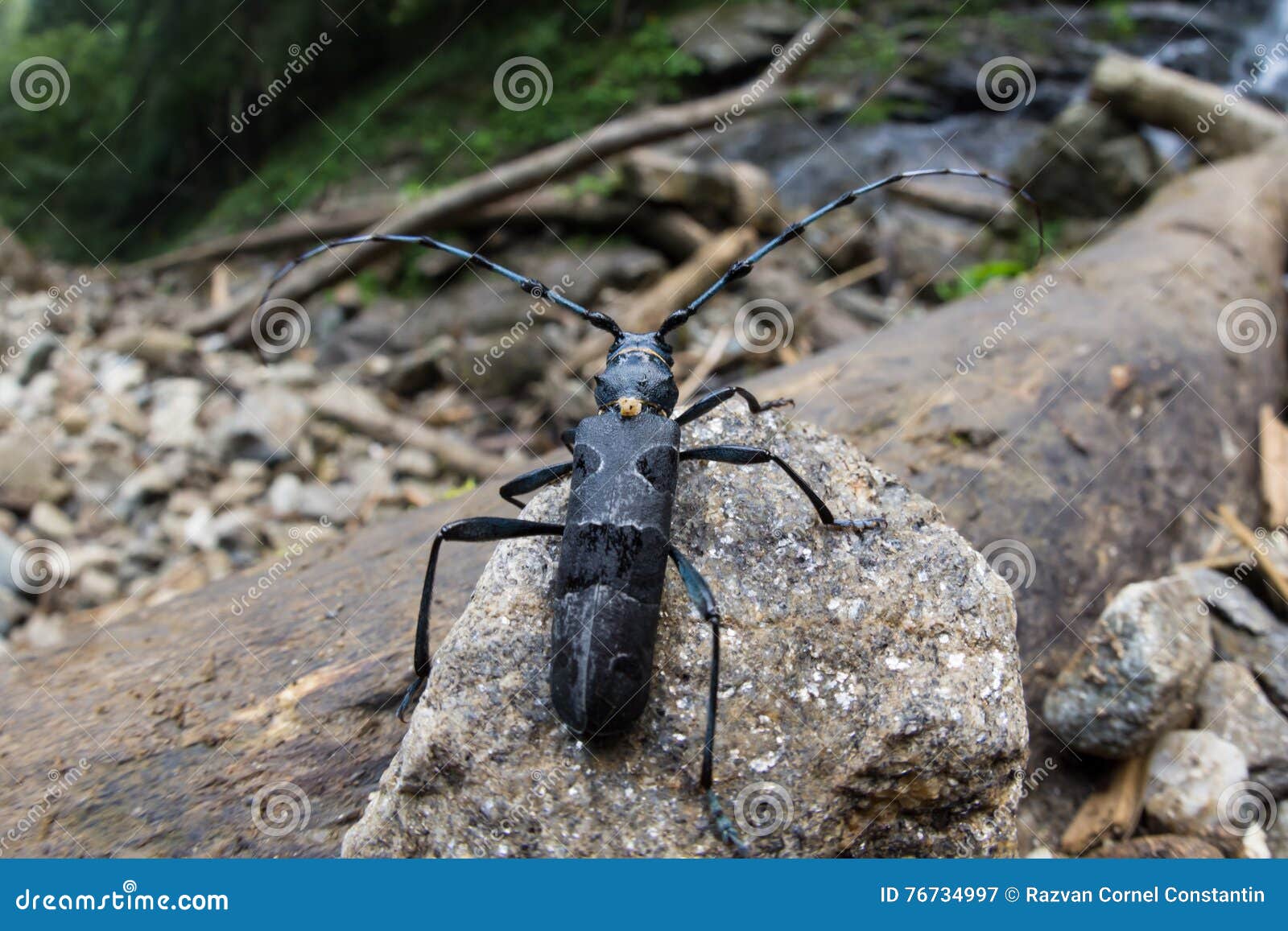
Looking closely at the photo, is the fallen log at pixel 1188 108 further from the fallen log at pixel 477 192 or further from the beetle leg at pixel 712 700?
the beetle leg at pixel 712 700

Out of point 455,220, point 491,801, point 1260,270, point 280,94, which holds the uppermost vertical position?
point 280,94

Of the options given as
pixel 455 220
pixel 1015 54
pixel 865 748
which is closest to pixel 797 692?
pixel 865 748

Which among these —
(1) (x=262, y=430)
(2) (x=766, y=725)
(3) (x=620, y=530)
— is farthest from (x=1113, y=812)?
(1) (x=262, y=430)

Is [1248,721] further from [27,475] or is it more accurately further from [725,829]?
[27,475]

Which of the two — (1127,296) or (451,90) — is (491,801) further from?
(451,90)

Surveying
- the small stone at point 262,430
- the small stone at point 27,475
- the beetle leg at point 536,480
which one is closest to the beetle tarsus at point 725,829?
the beetle leg at point 536,480

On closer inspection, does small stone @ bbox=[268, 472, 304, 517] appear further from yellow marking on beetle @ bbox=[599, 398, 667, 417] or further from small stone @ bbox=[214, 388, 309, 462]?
yellow marking on beetle @ bbox=[599, 398, 667, 417]
